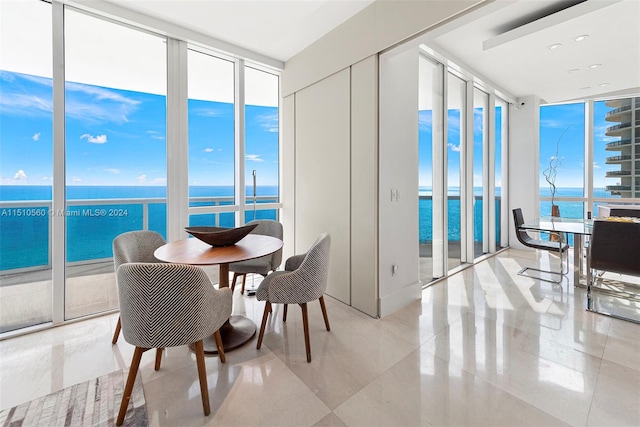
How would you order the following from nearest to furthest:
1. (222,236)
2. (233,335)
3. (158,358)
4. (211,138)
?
1. (158,358)
2. (222,236)
3. (233,335)
4. (211,138)

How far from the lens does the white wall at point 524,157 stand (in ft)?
17.6

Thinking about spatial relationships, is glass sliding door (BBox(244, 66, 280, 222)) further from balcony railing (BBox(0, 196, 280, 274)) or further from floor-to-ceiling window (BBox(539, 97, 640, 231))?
floor-to-ceiling window (BBox(539, 97, 640, 231))

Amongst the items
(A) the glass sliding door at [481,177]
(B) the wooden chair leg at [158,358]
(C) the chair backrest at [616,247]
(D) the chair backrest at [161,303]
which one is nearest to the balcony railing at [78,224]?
(B) the wooden chair leg at [158,358]

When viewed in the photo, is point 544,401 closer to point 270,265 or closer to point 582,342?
point 582,342

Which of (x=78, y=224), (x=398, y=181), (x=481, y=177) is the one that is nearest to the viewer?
(x=78, y=224)

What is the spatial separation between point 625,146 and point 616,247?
4428 mm

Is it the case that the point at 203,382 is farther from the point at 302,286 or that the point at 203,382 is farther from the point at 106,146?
the point at 106,146

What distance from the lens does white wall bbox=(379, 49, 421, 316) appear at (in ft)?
8.91

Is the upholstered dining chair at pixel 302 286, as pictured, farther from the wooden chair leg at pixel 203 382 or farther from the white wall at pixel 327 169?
the white wall at pixel 327 169

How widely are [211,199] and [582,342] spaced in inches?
155

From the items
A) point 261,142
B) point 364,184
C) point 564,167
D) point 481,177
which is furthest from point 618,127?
point 261,142

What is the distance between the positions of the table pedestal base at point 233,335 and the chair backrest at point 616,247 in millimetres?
3467

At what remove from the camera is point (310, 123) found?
3.46 m

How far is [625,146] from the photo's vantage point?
17.8 ft
